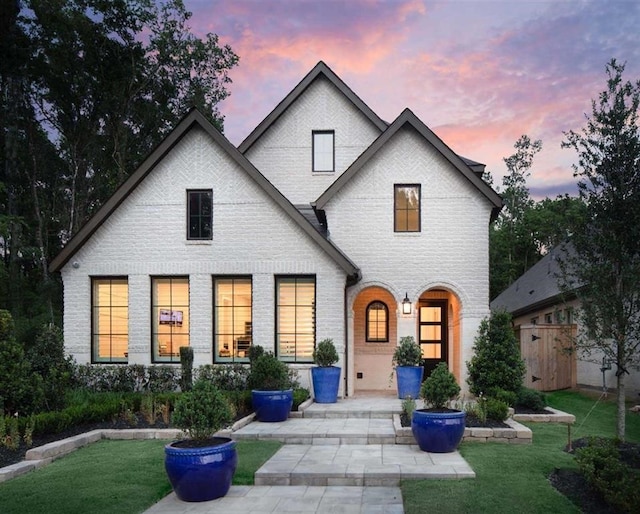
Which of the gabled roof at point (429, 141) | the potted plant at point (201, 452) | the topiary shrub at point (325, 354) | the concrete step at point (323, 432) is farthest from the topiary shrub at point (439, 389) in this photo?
the gabled roof at point (429, 141)

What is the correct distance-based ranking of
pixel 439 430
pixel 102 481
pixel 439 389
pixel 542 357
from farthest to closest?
pixel 542 357, pixel 439 389, pixel 439 430, pixel 102 481

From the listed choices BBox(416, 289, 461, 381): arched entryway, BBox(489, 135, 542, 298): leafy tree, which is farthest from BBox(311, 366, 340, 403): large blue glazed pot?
BBox(489, 135, 542, 298): leafy tree

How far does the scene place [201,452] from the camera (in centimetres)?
748

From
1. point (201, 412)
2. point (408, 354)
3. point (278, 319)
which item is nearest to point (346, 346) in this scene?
point (408, 354)

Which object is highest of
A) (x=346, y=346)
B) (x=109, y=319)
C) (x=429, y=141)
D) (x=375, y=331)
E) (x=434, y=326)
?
(x=429, y=141)

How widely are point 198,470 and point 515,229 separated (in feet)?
140

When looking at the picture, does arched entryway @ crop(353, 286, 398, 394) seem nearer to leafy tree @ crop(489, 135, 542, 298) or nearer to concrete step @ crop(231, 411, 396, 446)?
concrete step @ crop(231, 411, 396, 446)

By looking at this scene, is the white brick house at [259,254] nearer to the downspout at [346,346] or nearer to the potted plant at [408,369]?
the downspout at [346,346]

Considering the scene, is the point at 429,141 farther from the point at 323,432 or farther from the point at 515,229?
the point at 515,229

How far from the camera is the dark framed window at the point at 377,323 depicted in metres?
18.2

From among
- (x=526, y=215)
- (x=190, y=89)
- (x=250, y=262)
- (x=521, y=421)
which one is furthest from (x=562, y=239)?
(x=526, y=215)

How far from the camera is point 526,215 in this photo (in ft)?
149

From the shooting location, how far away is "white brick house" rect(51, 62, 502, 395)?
52.3 ft

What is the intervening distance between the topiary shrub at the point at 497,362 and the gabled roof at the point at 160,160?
3.71 meters
